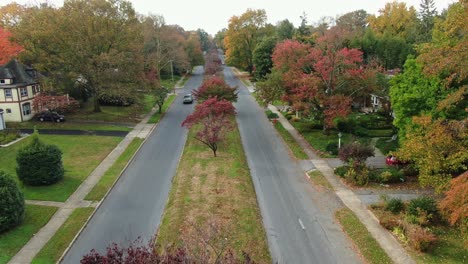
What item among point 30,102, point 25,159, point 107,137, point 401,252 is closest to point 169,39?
point 30,102

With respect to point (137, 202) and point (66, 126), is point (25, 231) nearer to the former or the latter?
point (137, 202)

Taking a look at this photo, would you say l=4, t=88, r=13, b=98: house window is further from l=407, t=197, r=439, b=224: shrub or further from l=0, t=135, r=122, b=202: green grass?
l=407, t=197, r=439, b=224: shrub

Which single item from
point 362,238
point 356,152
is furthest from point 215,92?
point 362,238

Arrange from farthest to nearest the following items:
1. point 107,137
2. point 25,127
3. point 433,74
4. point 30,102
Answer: point 30,102
point 25,127
point 107,137
point 433,74

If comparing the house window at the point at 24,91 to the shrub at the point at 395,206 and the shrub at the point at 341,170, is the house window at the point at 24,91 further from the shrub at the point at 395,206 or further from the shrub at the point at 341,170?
the shrub at the point at 395,206

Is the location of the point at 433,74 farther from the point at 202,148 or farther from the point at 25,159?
the point at 25,159

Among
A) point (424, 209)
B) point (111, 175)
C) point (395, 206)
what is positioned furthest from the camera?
point (111, 175)
